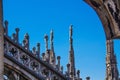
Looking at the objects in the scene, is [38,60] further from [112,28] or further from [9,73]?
[112,28]

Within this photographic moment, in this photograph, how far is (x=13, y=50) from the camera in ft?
59.3

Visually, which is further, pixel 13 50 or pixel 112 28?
pixel 13 50

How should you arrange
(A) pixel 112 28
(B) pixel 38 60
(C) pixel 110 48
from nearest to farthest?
(A) pixel 112 28 < (B) pixel 38 60 < (C) pixel 110 48

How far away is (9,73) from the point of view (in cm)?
1800

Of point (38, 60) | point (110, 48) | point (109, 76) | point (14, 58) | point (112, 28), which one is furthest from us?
point (110, 48)

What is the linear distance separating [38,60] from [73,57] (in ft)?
46.6

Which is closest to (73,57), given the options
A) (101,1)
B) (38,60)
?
(38,60)

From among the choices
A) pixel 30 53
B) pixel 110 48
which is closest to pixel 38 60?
pixel 30 53

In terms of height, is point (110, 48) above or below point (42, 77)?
above

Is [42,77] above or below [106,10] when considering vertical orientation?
above

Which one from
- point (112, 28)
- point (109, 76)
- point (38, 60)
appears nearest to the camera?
point (112, 28)

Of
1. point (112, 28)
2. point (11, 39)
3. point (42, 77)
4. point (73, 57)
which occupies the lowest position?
point (112, 28)

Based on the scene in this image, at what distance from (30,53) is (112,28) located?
44.8ft

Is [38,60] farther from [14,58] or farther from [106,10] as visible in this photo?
[106,10]
